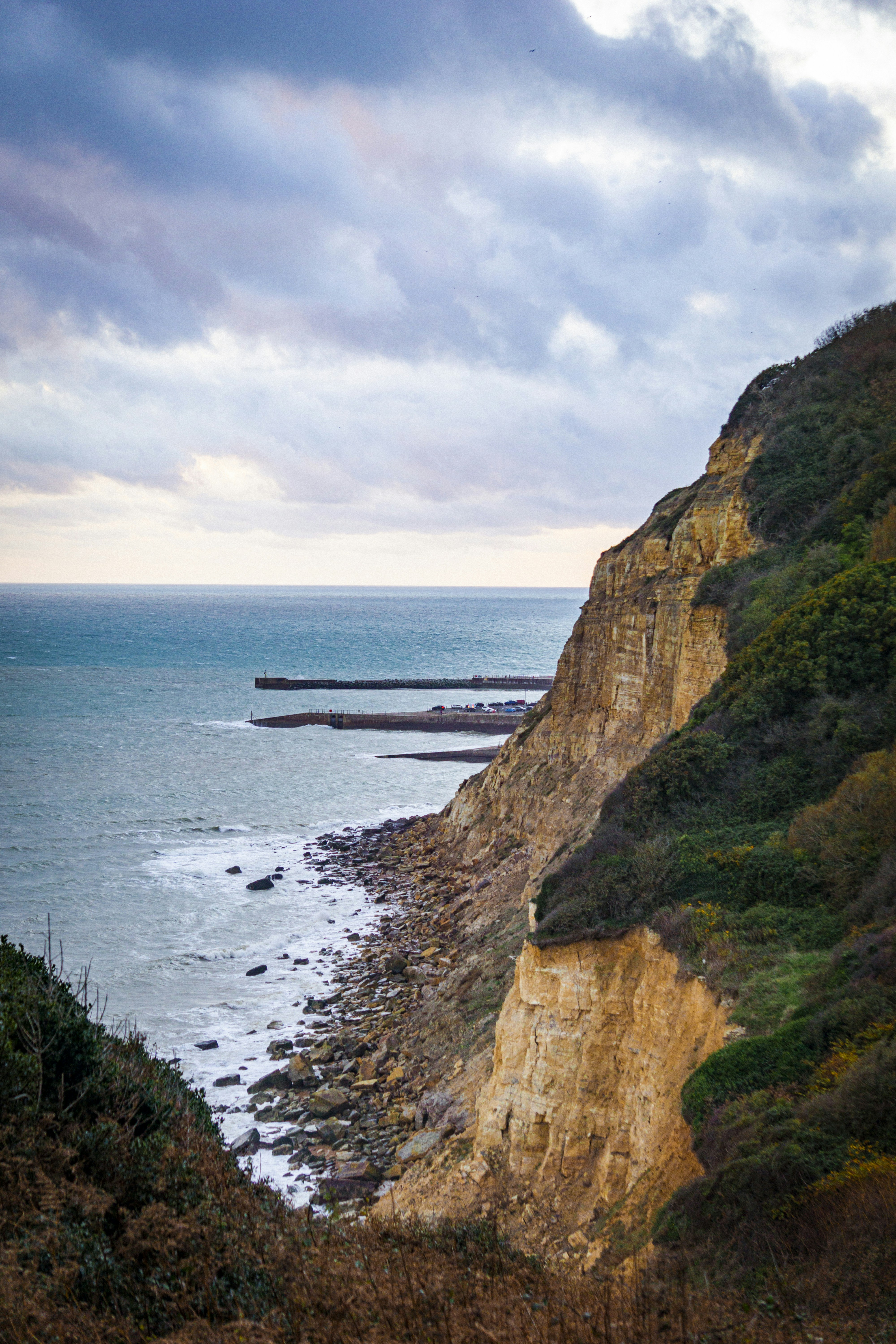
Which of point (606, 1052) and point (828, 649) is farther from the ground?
point (828, 649)

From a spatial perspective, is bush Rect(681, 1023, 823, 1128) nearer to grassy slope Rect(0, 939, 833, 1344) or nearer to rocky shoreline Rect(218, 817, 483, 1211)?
grassy slope Rect(0, 939, 833, 1344)

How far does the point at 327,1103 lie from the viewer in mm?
20453

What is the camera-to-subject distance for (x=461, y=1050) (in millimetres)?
20969

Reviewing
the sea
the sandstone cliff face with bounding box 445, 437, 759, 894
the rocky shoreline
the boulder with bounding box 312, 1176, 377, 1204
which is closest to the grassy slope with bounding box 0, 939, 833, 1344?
the rocky shoreline

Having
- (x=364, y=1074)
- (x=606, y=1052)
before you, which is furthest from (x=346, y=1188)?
(x=606, y=1052)

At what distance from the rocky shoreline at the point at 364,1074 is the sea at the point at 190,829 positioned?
34.8 inches

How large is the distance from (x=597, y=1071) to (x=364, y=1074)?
1056 cm

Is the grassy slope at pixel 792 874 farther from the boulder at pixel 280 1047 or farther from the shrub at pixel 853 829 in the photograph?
the boulder at pixel 280 1047

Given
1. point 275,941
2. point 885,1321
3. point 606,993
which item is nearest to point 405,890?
point 275,941

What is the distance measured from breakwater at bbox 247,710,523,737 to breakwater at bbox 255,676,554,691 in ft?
61.9

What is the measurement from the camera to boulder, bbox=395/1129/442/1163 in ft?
56.5

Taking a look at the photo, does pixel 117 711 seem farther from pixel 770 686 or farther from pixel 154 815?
pixel 770 686

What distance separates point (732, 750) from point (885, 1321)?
12.1 meters

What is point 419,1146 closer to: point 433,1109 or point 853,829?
point 433,1109
